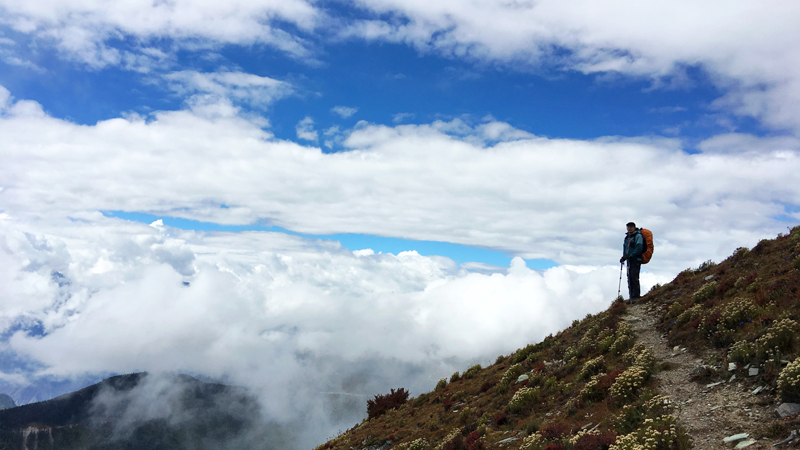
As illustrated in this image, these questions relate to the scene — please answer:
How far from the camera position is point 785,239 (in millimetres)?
18016

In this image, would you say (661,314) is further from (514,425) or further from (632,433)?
(632,433)

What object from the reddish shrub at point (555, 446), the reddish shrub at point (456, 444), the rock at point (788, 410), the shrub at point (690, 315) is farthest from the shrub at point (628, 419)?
the shrub at point (690, 315)

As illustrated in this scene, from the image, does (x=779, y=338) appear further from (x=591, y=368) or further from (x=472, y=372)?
(x=472, y=372)

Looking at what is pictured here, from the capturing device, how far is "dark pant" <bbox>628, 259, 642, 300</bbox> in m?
21.4

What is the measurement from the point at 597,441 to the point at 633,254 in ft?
47.0

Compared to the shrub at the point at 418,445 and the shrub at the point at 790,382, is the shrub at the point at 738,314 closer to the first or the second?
the shrub at the point at 790,382

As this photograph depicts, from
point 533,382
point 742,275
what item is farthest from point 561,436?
point 742,275

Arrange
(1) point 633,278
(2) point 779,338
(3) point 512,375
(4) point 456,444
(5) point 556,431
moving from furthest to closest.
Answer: (1) point 633,278, (3) point 512,375, (4) point 456,444, (5) point 556,431, (2) point 779,338

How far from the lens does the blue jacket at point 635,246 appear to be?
68.8 ft

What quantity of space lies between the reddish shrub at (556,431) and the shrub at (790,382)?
15.9ft

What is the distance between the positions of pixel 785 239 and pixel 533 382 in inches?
520

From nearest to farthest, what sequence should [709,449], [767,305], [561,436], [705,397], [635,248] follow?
[709,449] < [705,397] < [561,436] < [767,305] < [635,248]

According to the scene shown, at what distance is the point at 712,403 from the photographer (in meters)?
9.41

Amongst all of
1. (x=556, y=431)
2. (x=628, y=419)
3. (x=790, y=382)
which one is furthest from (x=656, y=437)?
(x=556, y=431)
